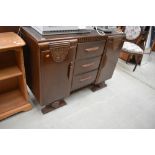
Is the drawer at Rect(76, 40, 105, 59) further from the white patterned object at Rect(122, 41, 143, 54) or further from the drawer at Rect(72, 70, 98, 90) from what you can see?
the white patterned object at Rect(122, 41, 143, 54)

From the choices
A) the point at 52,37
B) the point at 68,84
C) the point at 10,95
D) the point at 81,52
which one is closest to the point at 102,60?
the point at 81,52

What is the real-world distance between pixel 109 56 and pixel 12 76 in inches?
→ 42.3

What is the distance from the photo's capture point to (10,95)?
1546mm

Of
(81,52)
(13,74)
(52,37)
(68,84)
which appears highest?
(52,37)

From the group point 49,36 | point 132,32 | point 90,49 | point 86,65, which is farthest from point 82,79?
point 132,32

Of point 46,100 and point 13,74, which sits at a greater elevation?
point 13,74

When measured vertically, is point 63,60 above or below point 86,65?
above

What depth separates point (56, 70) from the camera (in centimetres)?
126

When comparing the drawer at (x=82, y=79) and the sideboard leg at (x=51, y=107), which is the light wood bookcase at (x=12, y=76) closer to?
the sideboard leg at (x=51, y=107)

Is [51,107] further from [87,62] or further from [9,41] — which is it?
[9,41]

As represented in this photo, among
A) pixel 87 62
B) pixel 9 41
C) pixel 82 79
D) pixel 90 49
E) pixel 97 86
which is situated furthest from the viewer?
pixel 97 86

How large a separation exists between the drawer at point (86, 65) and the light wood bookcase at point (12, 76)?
522 millimetres
